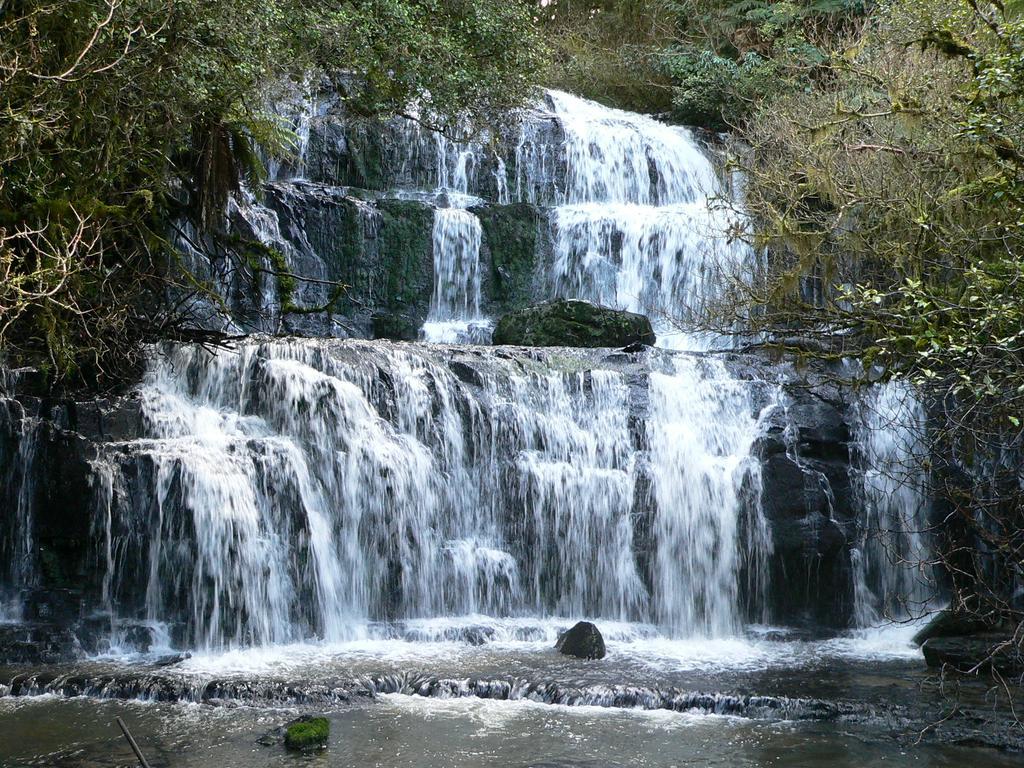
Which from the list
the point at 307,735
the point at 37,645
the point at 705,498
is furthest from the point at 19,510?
the point at 705,498

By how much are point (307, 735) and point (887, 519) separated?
870 centimetres

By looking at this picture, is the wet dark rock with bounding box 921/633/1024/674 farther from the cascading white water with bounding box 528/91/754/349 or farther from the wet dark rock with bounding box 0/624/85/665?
the wet dark rock with bounding box 0/624/85/665

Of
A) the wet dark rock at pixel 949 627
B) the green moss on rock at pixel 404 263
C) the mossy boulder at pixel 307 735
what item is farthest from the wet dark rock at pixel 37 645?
the green moss on rock at pixel 404 263

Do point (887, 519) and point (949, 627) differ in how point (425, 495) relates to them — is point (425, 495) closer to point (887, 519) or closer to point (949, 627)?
point (887, 519)

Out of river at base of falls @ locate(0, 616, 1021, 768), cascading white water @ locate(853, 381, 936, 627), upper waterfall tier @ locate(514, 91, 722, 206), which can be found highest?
upper waterfall tier @ locate(514, 91, 722, 206)

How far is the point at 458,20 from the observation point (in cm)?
1633

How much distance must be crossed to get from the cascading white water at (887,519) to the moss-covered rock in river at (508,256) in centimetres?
721

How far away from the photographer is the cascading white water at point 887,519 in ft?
46.6

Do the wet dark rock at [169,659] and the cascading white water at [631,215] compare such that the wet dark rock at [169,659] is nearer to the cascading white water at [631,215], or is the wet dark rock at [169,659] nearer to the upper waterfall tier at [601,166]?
the cascading white water at [631,215]

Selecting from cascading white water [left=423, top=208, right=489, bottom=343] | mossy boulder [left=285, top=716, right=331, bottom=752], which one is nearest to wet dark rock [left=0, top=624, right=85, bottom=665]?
mossy boulder [left=285, top=716, right=331, bottom=752]

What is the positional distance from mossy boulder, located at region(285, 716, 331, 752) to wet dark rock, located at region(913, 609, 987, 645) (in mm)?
6944

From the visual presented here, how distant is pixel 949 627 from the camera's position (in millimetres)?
12523

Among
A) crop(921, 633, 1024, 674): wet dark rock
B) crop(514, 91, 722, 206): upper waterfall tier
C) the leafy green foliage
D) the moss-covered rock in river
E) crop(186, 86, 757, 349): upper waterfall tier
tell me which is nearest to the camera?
the leafy green foliage

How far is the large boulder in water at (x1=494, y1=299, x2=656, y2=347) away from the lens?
17312 millimetres
